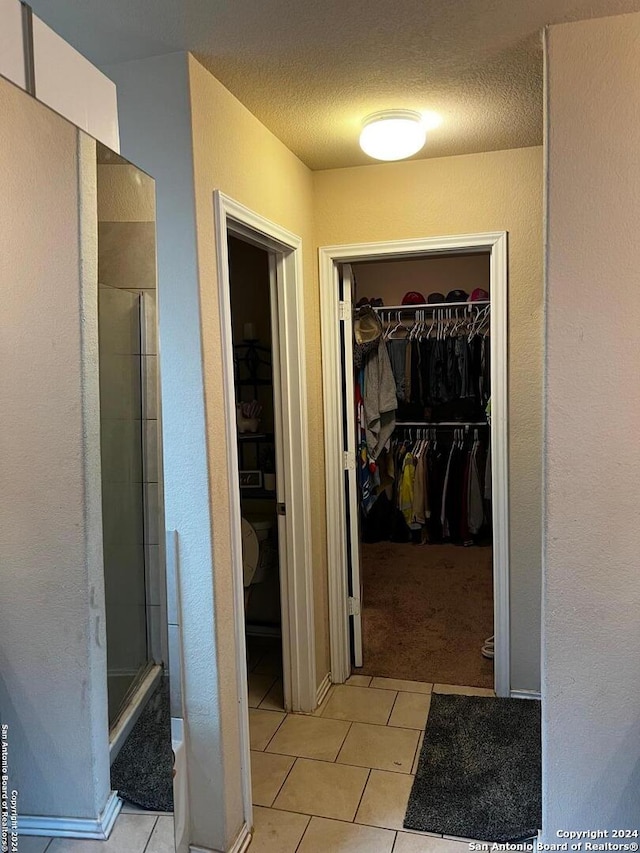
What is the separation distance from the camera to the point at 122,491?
113 cm

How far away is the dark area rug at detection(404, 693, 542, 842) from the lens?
221 cm

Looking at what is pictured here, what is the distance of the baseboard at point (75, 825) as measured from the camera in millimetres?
836

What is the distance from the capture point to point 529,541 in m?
2.94

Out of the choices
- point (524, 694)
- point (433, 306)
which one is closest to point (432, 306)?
point (433, 306)

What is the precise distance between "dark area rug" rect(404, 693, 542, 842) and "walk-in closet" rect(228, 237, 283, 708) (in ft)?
3.33

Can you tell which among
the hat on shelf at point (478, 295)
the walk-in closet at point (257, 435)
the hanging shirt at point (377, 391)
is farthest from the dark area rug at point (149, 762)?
the hat on shelf at point (478, 295)

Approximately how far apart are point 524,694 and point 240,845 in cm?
149

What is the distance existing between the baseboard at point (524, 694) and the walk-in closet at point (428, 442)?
91cm

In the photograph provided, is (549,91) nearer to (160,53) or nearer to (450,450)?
(160,53)

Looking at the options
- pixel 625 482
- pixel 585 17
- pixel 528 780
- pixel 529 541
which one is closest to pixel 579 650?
pixel 625 482

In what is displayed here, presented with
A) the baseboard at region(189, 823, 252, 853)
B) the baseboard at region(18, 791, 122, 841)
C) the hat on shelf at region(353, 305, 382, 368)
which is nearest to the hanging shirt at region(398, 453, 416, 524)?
the hat on shelf at region(353, 305, 382, 368)

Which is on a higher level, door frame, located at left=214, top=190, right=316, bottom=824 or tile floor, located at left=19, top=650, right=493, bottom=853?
door frame, located at left=214, top=190, right=316, bottom=824

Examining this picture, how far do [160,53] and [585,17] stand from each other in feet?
3.72

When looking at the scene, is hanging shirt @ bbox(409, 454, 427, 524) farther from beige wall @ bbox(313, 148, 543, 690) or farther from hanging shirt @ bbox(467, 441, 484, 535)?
beige wall @ bbox(313, 148, 543, 690)
